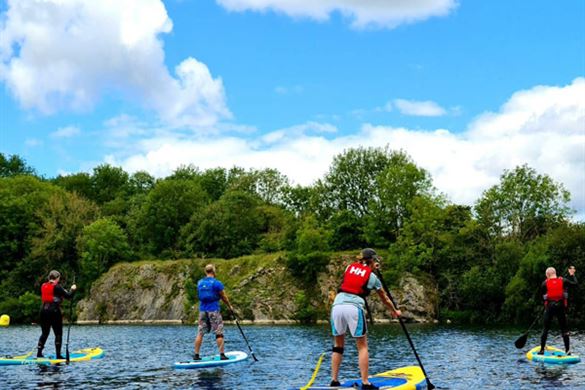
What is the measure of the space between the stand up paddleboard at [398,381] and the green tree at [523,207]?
64.2 m

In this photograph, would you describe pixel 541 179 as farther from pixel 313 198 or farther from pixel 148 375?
pixel 148 375

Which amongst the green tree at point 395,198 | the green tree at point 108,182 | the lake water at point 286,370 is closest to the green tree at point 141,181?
the green tree at point 108,182

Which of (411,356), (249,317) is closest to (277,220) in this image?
(249,317)

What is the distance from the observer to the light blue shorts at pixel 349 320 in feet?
49.9

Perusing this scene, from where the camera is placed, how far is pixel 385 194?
281 feet

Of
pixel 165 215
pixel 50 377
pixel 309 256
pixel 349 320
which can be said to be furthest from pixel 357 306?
pixel 165 215

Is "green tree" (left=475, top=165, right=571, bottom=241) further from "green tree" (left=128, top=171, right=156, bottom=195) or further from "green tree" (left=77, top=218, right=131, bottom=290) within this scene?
"green tree" (left=128, top=171, right=156, bottom=195)

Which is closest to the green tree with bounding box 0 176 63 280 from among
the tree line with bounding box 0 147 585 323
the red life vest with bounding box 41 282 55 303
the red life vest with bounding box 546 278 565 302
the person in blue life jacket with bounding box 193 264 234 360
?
the tree line with bounding box 0 147 585 323

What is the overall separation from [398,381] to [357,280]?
10.9ft

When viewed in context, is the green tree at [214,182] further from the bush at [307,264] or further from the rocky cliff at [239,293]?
the bush at [307,264]

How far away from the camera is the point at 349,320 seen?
15.3m

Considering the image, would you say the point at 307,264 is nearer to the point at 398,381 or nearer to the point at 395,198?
the point at 395,198

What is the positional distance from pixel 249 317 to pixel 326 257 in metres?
10.9

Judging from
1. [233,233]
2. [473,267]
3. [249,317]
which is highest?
[233,233]
